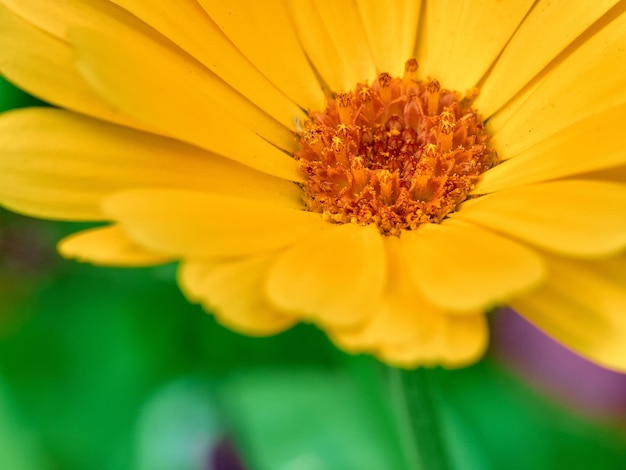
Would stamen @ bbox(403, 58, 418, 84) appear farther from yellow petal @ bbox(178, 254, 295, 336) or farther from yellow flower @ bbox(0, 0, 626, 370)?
yellow petal @ bbox(178, 254, 295, 336)

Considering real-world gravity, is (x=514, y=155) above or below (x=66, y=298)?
above

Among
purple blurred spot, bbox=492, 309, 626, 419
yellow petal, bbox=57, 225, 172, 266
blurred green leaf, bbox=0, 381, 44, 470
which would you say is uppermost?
yellow petal, bbox=57, 225, 172, 266

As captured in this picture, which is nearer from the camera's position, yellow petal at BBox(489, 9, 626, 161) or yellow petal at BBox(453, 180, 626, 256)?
yellow petal at BBox(453, 180, 626, 256)

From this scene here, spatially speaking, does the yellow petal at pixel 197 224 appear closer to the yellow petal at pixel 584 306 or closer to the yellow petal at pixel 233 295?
the yellow petal at pixel 233 295

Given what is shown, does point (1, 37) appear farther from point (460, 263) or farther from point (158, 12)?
point (460, 263)

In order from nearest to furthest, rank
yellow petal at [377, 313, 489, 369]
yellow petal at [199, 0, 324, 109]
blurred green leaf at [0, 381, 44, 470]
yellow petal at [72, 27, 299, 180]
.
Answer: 1. yellow petal at [377, 313, 489, 369]
2. yellow petal at [72, 27, 299, 180]
3. yellow petal at [199, 0, 324, 109]
4. blurred green leaf at [0, 381, 44, 470]

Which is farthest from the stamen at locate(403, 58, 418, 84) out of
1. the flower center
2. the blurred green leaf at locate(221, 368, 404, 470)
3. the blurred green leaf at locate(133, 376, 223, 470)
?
the blurred green leaf at locate(133, 376, 223, 470)

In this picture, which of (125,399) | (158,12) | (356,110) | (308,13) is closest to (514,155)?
(356,110)

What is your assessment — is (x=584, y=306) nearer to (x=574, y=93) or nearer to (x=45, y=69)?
(x=574, y=93)
